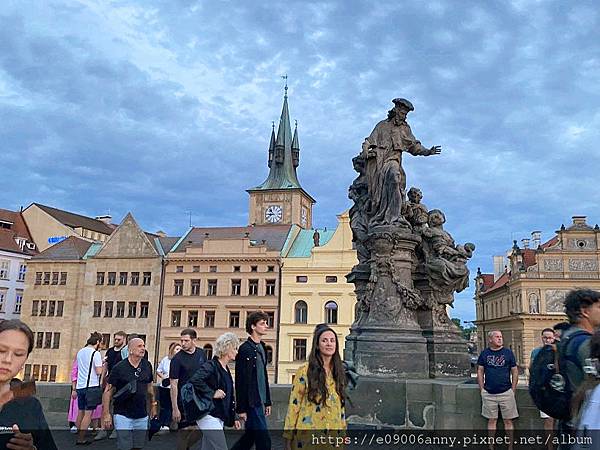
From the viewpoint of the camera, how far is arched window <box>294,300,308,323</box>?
41.5 m

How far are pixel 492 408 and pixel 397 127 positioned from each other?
4.98 meters

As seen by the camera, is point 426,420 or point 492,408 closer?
point 492,408

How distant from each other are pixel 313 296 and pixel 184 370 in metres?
35.6

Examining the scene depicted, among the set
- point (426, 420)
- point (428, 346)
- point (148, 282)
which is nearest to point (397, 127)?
point (428, 346)

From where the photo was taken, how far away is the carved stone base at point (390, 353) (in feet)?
26.1

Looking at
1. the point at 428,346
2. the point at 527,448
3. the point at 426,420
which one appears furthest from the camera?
the point at 428,346

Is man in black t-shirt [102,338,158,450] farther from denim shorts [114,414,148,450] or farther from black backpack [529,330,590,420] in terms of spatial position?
black backpack [529,330,590,420]

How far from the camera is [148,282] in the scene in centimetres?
4472

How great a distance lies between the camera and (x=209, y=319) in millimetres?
43156

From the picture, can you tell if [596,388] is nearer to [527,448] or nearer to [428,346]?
[527,448]

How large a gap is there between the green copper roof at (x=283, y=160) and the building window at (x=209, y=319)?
3233 cm

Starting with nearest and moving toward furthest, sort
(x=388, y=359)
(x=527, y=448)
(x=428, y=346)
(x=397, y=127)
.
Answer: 1. (x=527, y=448)
2. (x=388, y=359)
3. (x=428, y=346)
4. (x=397, y=127)

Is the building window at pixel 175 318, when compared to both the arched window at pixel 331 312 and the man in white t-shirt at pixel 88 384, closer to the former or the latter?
the arched window at pixel 331 312

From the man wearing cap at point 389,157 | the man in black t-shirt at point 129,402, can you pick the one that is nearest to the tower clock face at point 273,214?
the man wearing cap at point 389,157
